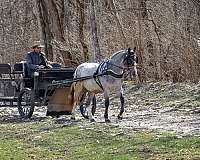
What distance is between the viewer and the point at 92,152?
12.0 meters

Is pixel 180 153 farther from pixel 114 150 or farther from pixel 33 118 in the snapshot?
pixel 33 118

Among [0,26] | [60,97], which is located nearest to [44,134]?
[60,97]

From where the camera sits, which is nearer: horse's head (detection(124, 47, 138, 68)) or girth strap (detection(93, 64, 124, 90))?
horse's head (detection(124, 47, 138, 68))

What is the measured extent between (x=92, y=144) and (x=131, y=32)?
639 inches

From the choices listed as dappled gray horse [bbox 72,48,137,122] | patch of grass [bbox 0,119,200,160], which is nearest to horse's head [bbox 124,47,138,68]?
dappled gray horse [bbox 72,48,137,122]

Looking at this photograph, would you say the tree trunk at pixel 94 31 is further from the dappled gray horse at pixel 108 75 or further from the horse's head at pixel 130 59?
the horse's head at pixel 130 59

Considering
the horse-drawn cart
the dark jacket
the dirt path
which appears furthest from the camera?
the dark jacket

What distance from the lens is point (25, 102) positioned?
19.3m

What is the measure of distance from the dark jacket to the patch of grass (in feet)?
10.6

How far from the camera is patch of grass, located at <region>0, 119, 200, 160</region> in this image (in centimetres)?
1138

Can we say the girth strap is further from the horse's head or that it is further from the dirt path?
the dirt path

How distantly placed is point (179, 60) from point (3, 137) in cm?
1334

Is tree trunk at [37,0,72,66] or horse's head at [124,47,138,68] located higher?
tree trunk at [37,0,72,66]

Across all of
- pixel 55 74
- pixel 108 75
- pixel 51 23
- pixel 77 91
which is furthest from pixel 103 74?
pixel 51 23
